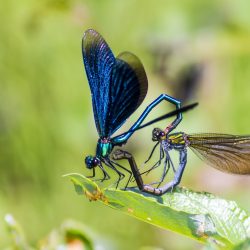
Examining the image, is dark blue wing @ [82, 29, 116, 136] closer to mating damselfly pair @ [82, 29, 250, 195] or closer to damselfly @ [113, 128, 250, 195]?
mating damselfly pair @ [82, 29, 250, 195]

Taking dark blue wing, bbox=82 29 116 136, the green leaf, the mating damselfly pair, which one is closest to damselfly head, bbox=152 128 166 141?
the mating damselfly pair

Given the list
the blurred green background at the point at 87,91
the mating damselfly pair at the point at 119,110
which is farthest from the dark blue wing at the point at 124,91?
the blurred green background at the point at 87,91

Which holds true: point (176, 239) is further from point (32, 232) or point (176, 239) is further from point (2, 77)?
point (2, 77)

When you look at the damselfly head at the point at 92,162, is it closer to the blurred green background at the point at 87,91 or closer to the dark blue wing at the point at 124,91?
the dark blue wing at the point at 124,91

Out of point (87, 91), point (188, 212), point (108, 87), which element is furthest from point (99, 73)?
point (87, 91)

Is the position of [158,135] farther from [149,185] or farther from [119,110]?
[149,185]

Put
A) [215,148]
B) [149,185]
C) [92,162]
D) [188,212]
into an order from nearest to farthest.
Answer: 1. [188,212]
2. [149,185]
3. [92,162]
4. [215,148]
